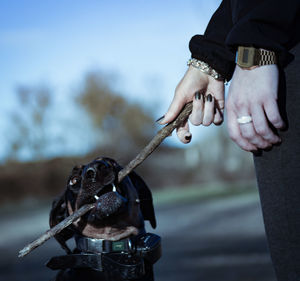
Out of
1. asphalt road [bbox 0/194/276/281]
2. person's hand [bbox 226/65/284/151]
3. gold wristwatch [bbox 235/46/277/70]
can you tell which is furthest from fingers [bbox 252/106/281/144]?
asphalt road [bbox 0/194/276/281]

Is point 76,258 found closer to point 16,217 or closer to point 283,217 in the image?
point 283,217

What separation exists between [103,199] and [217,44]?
0.72 meters

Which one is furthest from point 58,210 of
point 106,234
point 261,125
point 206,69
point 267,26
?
point 267,26

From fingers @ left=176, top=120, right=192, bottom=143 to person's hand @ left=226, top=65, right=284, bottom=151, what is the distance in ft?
1.15

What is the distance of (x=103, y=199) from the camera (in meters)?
1.66

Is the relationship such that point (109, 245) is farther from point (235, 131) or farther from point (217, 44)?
point (217, 44)

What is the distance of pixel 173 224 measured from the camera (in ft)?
24.1

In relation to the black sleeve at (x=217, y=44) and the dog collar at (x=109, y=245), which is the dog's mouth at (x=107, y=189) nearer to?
the dog collar at (x=109, y=245)

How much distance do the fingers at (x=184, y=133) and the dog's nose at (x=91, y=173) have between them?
37cm

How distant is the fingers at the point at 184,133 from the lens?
5.88 feet

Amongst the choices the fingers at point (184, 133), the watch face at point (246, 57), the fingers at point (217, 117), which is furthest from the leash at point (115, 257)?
the watch face at point (246, 57)

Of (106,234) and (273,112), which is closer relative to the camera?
(273,112)

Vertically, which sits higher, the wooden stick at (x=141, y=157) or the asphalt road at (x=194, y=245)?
the wooden stick at (x=141, y=157)

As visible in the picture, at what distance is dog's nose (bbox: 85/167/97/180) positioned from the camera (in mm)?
1741
